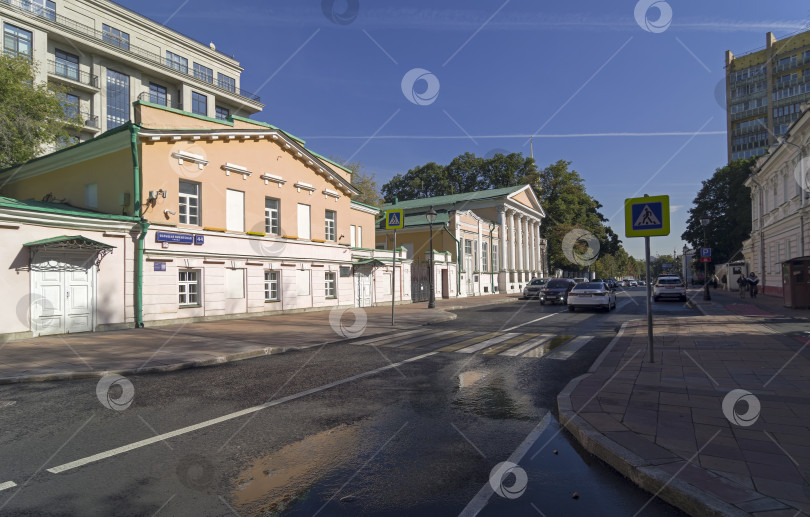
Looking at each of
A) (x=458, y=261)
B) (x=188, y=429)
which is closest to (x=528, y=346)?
(x=188, y=429)

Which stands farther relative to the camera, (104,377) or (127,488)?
(104,377)

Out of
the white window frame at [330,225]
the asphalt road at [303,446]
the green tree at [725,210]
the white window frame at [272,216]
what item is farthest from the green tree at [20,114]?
the green tree at [725,210]

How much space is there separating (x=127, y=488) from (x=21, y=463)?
4.66ft

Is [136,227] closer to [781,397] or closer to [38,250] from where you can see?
[38,250]

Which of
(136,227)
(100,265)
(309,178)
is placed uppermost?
(309,178)

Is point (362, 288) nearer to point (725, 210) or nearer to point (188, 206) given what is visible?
point (188, 206)

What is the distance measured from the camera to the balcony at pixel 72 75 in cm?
3509

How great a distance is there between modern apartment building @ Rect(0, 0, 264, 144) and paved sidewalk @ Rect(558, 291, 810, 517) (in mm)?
36118

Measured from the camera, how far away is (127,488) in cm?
358

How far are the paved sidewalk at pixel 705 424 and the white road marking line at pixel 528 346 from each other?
6.25 ft

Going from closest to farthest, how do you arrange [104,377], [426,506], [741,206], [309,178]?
[426,506], [104,377], [309,178], [741,206]

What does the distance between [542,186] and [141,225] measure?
58.0m

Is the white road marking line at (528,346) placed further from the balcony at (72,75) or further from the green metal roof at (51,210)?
the balcony at (72,75)

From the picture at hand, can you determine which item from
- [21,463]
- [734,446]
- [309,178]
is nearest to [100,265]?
[309,178]
